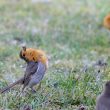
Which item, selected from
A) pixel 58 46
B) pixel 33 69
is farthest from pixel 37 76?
pixel 58 46

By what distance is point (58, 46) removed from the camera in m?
11.2

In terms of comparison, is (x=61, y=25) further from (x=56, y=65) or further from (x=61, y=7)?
(x=56, y=65)

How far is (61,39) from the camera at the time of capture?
38.8 ft

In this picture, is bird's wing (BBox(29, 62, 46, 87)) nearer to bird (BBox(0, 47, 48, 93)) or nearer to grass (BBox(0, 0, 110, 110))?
bird (BBox(0, 47, 48, 93))

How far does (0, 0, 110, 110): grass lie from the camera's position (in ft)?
22.3

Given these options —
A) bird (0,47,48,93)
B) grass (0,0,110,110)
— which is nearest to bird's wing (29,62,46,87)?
bird (0,47,48,93)

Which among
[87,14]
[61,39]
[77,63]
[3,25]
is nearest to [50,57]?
[77,63]

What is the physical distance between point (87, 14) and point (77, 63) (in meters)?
4.73

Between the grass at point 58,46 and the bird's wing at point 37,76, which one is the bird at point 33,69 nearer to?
the bird's wing at point 37,76

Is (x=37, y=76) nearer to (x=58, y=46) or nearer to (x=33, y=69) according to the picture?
(x=33, y=69)

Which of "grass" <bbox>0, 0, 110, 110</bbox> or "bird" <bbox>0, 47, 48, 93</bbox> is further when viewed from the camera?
"bird" <bbox>0, 47, 48, 93</bbox>

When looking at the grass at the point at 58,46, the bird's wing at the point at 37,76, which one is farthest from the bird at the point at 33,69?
the grass at the point at 58,46

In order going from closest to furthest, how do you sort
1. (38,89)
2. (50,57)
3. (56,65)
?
(38,89) < (56,65) < (50,57)

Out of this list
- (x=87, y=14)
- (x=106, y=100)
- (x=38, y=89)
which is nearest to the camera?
(x=106, y=100)
